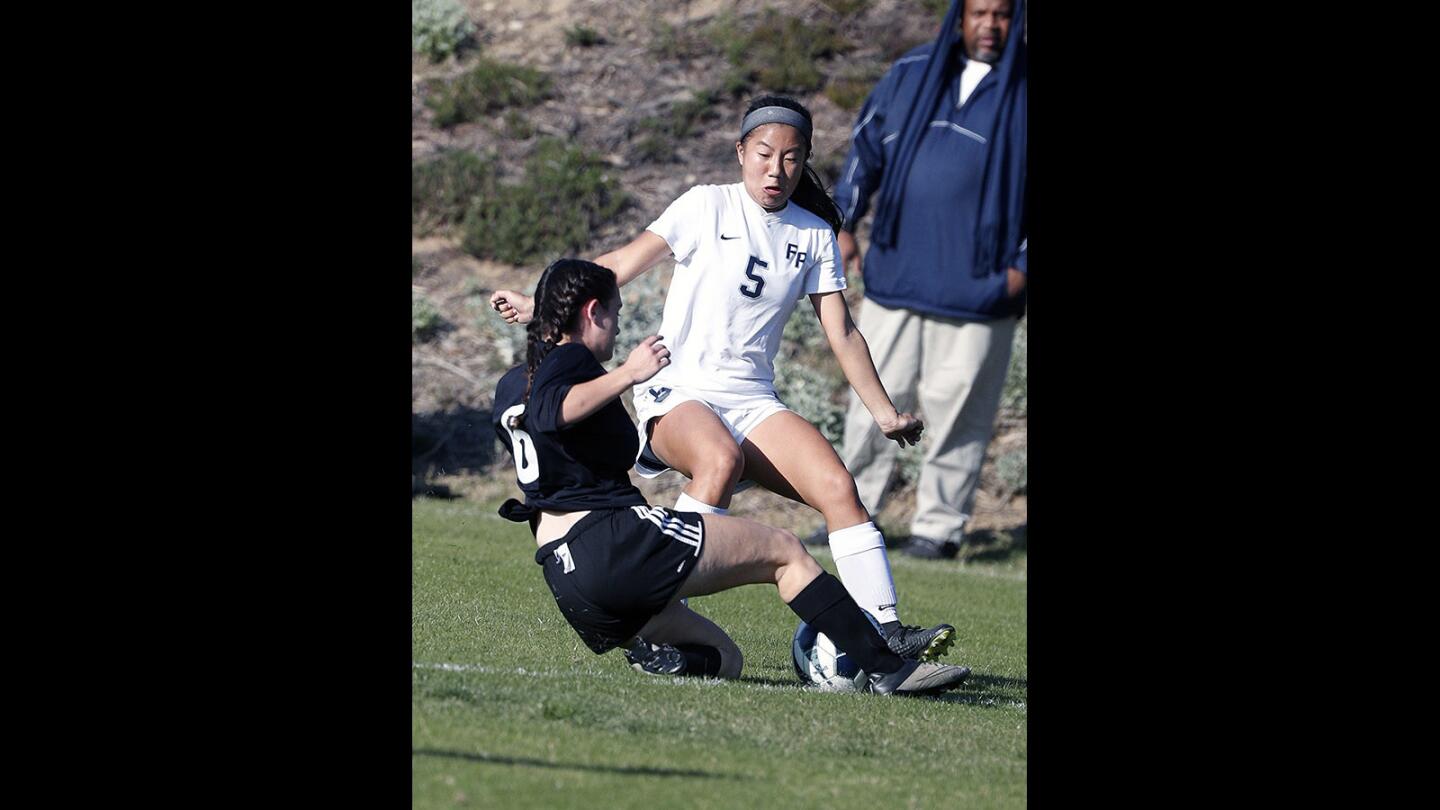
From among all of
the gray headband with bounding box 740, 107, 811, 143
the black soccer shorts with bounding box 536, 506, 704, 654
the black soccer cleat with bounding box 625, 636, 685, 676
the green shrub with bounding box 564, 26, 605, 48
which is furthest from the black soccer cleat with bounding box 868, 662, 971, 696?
the green shrub with bounding box 564, 26, 605, 48

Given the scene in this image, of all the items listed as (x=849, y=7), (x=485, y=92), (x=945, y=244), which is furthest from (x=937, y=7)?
(x=945, y=244)

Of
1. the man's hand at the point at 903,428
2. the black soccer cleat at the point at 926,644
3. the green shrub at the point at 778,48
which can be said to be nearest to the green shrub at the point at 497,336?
the green shrub at the point at 778,48

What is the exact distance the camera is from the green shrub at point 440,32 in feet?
57.3

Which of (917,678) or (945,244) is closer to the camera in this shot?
(917,678)

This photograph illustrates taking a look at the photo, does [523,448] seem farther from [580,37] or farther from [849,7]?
[849,7]

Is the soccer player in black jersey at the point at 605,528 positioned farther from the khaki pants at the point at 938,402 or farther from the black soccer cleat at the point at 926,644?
the khaki pants at the point at 938,402

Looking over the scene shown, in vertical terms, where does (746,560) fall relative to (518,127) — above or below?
above

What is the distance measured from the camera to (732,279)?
6691 mm

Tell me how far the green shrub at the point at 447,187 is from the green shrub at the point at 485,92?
106cm

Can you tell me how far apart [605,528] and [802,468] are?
3.61 ft

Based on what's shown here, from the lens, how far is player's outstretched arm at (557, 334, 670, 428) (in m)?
5.13
